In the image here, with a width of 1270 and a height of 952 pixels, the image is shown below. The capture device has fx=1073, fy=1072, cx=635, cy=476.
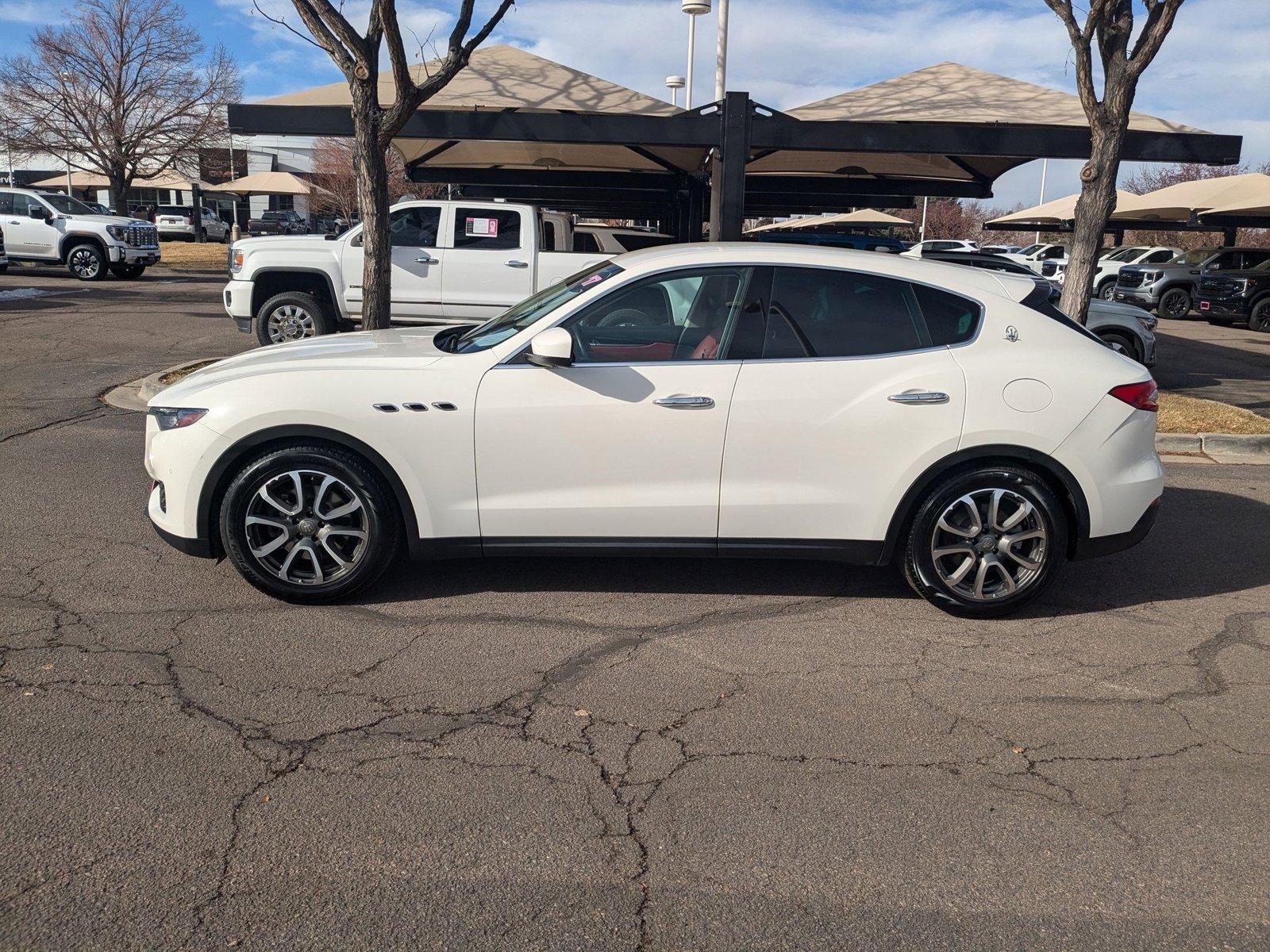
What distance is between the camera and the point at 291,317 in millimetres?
12266

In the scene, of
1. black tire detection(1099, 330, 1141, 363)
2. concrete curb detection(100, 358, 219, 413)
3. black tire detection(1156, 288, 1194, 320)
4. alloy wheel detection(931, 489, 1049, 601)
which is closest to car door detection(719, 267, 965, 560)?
alloy wheel detection(931, 489, 1049, 601)

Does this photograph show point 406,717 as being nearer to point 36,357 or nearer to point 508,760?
point 508,760

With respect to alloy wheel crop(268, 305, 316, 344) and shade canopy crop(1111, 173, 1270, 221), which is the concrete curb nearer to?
alloy wheel crop(268, 305, 316, 344)

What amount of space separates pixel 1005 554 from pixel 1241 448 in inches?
206

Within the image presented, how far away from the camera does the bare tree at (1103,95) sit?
31.9 feet

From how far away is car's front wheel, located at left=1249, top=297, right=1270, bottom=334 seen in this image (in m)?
21.9

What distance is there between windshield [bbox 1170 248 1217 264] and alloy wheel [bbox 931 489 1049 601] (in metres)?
23.8

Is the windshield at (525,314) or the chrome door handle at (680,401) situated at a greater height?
the windshield at (525,314)

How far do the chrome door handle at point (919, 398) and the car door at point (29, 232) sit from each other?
24.7 m

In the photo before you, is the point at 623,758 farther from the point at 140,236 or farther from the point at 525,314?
the point at 140,236

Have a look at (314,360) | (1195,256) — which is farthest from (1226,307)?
(314,360)

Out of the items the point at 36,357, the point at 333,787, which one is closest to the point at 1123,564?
the point at 333,787

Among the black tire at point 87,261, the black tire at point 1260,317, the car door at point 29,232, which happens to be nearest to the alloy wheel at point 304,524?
the black tire at point 1260,317

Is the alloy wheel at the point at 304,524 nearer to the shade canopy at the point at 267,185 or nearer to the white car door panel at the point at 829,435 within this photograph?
the white car door panel at the point at 829,435
